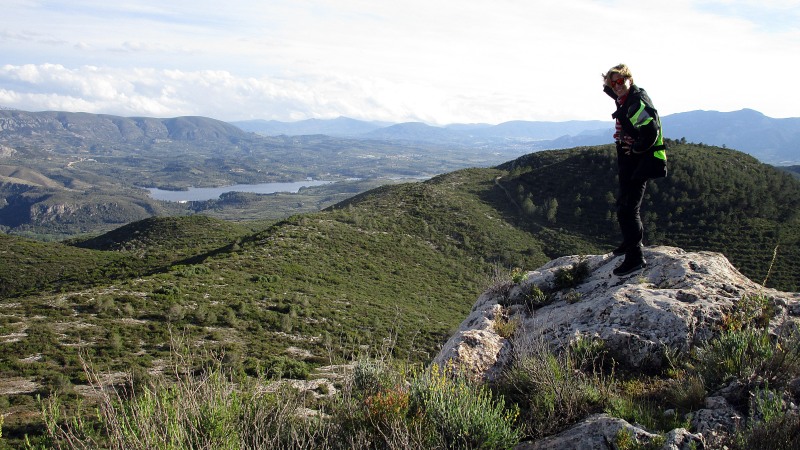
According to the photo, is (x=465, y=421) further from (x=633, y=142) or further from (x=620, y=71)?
(x=620, y=71)

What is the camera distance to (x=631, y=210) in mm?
6488

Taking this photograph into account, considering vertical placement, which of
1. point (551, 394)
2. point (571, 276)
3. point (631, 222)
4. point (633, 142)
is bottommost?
point (551, 394)

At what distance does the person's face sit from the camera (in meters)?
6.00

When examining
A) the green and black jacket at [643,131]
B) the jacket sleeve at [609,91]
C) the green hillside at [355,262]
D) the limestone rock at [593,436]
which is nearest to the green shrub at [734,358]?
the limestone rock at [593,436]

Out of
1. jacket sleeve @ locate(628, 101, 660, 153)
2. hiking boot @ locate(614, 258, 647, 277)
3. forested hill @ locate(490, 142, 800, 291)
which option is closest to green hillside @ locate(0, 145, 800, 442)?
forested hill @ locate(490, 142, 800, 291)

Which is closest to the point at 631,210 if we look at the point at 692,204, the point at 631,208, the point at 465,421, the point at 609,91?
the point at 631,208

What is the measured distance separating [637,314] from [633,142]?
2452 mm

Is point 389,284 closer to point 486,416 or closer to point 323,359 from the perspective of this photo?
point 323,359

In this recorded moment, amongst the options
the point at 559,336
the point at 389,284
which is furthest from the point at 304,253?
the point at 559,336

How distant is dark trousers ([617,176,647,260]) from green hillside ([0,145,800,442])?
2887 mm

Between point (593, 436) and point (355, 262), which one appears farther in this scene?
point (355, 262)

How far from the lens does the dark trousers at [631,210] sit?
6336 mm

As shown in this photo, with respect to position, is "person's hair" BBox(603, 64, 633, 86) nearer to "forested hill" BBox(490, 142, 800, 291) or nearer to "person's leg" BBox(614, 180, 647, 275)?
"person's leg" BBox(614, 180, 647, 275)

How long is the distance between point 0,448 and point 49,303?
12231mm
